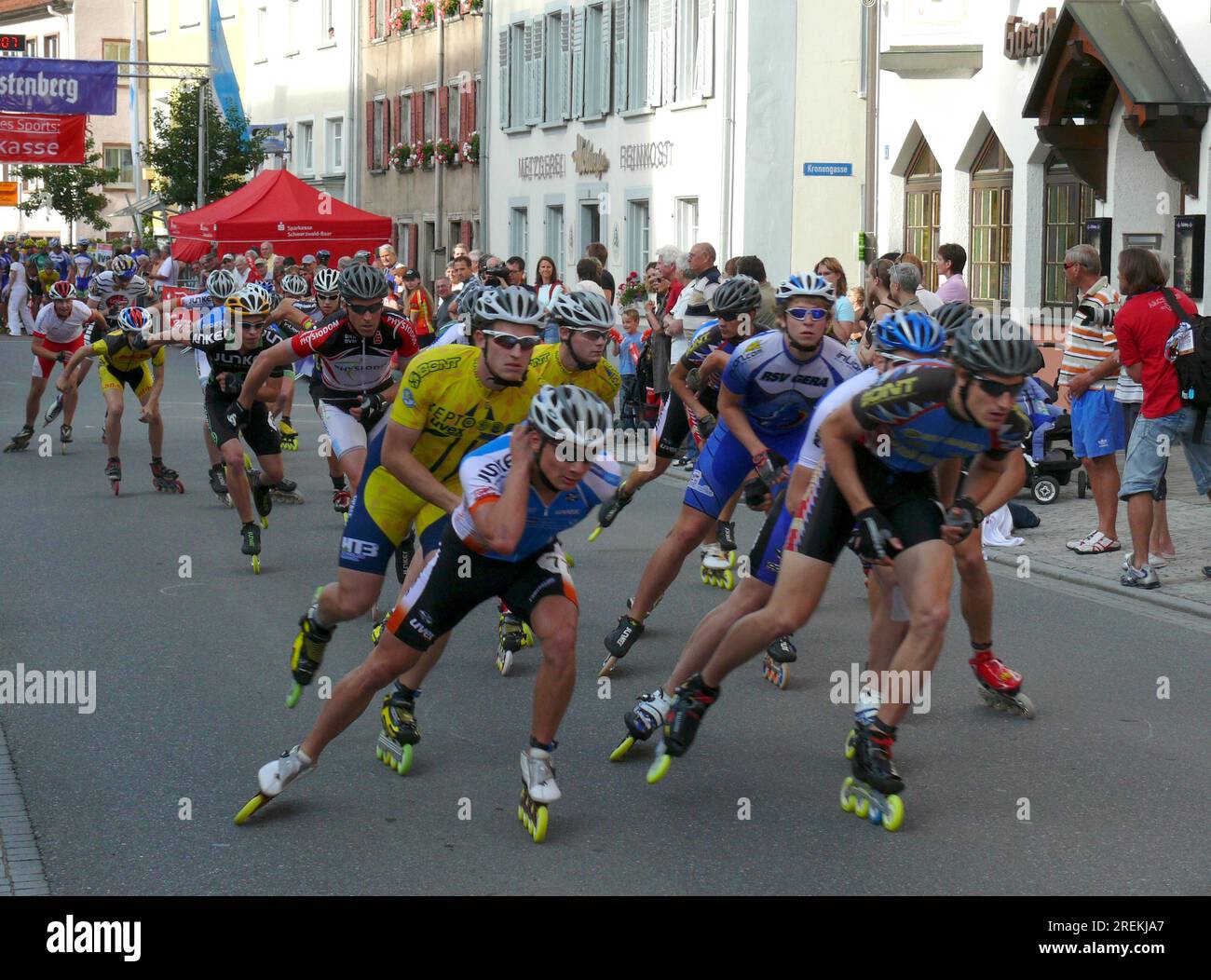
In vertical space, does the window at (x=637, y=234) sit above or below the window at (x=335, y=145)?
below

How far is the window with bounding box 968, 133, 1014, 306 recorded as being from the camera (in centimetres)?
2331

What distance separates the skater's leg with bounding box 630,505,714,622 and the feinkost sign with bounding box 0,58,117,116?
34.7 meters

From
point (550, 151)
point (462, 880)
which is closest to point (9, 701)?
point (462, 880)

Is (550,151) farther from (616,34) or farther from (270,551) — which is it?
(270,551)

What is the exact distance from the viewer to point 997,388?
20.7 ft

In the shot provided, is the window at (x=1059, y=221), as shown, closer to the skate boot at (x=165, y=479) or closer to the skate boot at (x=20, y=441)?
the skate boot at (x=165, y=479)

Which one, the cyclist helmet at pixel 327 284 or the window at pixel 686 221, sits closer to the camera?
the cyclist helmet at pixel 327 284

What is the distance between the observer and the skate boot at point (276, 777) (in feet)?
20.6

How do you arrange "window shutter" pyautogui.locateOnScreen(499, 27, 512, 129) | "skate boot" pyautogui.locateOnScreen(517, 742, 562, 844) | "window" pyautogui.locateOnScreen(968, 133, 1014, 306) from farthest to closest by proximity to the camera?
1. "window shutter" pyautogui.locateOnScreen(499, 27, 512, 129)
2. "window" pyautogui.locateOnScreen(968, 133, 1014, 306)
3. "skate boot" pyautogui.locateOnScreen(517, 742, 562, 844)

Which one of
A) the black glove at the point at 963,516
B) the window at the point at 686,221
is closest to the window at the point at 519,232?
the window at the point at 686,221

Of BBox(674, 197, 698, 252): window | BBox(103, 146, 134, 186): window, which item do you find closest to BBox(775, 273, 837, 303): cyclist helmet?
BBox(674, 197, 698, 252): window

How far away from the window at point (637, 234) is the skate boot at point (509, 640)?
82.2 ft

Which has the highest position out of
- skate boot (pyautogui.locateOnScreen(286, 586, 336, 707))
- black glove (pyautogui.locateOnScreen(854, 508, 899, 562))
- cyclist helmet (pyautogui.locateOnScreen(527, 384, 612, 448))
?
cyclist helmet (pyautogui.locateOnScreen(527, 384, 612, 448))

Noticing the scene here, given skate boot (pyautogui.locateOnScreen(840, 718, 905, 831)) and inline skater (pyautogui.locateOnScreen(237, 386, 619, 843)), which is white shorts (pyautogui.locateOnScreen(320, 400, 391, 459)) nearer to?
inline skater (pyautogui.locateOnScreen(237, 386, 619, 843))
